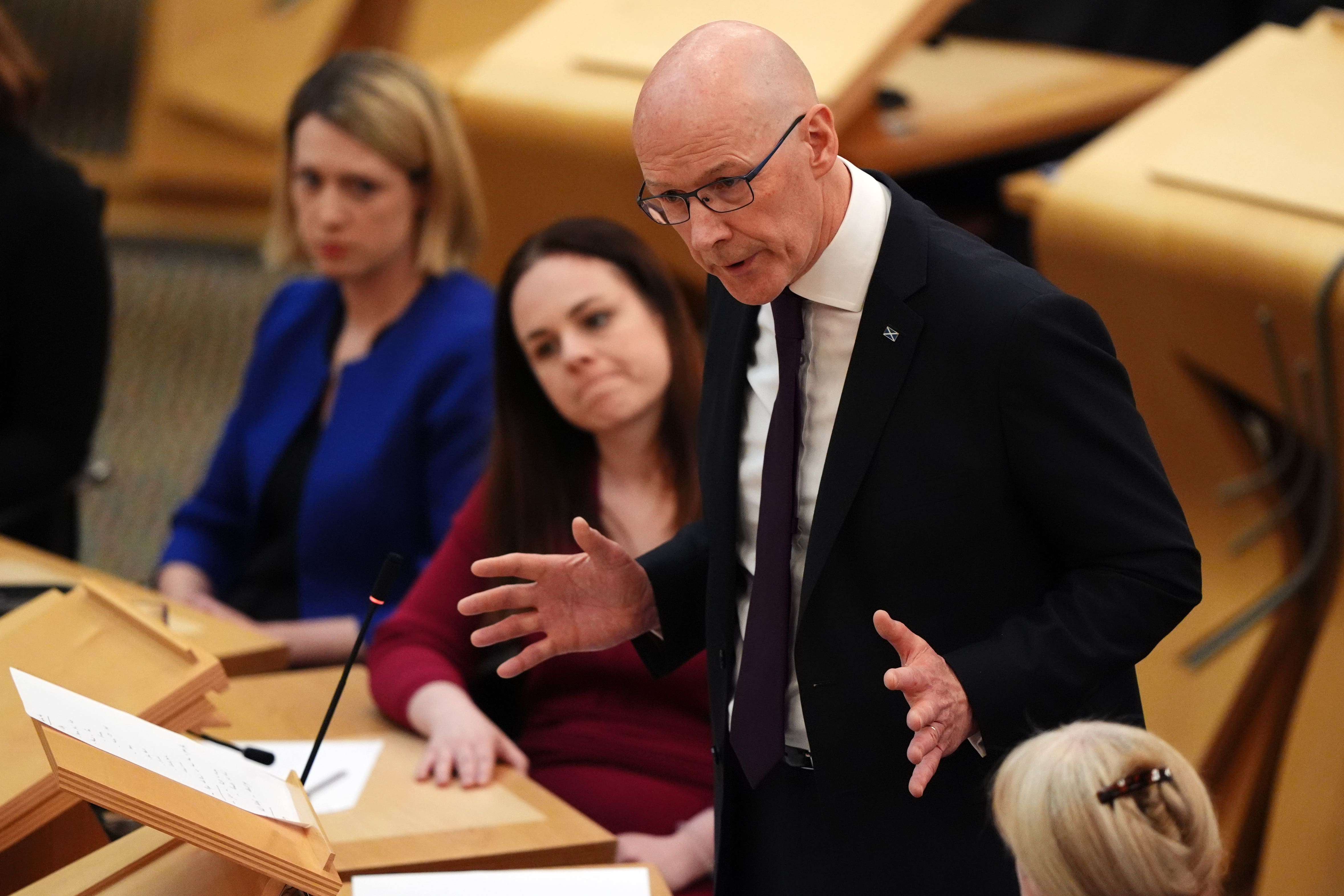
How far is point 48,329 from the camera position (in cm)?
274

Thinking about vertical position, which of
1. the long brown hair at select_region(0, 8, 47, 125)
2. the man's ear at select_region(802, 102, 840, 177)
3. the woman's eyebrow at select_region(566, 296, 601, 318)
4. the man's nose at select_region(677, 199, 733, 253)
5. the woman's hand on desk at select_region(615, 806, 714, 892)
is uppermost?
the long brown hair at select_region(0, 8, 47, 125)

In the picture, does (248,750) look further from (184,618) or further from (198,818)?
(184,618)

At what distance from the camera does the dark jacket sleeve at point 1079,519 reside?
3.88 ft

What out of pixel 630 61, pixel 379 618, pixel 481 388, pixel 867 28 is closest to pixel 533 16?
pixel 630 61

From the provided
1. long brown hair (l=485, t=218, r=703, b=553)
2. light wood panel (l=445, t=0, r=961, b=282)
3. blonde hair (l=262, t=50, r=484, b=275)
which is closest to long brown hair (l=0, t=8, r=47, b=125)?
blonde hair (l=262, t=50, r=484, b=275)

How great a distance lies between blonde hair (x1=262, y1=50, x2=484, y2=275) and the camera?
2.62 metres

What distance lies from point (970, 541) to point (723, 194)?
37cm

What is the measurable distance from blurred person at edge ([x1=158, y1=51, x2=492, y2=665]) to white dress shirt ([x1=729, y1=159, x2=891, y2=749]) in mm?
1181

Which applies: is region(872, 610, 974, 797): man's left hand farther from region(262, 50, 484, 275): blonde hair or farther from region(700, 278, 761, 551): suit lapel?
region(262, 50, 484, 275): blonde hair

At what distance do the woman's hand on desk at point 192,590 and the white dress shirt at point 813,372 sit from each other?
137 centimetres

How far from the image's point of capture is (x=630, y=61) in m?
3.11

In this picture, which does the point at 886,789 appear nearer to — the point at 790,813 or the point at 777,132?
the point at 790,813

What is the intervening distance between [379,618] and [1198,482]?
4.68ft

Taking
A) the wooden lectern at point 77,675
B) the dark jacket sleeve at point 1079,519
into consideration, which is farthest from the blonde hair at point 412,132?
the dark jacket sleeve at point 1079,519
